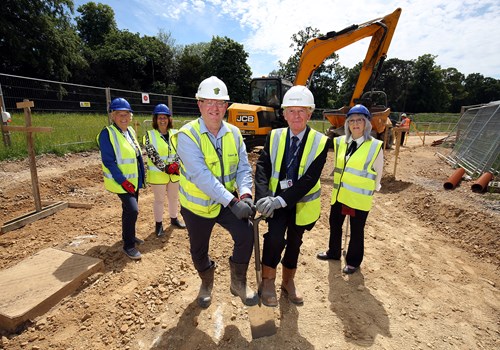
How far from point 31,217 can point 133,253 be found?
2239 mm

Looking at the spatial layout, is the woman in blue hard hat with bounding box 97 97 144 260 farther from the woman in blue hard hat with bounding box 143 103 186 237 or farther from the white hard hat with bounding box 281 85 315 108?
the white hard hat with bounding box 281 85 315 108

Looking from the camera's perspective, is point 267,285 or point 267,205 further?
point 267,285

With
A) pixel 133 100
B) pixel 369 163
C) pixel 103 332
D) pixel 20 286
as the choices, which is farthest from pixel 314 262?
pixel 133 100

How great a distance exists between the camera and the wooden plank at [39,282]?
7.90 ft

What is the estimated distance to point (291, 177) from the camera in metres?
2.56

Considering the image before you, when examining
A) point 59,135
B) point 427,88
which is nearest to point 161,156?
point 59,135

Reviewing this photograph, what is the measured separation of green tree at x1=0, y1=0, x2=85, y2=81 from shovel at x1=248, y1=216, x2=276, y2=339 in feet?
80.6

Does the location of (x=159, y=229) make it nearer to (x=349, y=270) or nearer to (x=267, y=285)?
(x=267, y=285)

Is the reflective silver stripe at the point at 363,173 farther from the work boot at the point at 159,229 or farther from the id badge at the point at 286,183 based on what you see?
the work boot at the point at 159,229

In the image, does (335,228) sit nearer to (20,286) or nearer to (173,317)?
(173,317)

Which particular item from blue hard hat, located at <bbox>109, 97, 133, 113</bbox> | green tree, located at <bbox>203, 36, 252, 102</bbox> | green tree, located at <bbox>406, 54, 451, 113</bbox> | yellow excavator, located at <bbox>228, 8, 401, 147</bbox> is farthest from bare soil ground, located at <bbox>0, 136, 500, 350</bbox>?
green tree, located at <bbox>406, 54, 451, 113</bbox>

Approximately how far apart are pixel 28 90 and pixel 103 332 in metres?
7.78

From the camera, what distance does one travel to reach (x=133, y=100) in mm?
12719

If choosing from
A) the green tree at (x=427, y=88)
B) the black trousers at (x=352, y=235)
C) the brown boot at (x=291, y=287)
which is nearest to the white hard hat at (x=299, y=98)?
the black trousers at (x=352, y=235)
